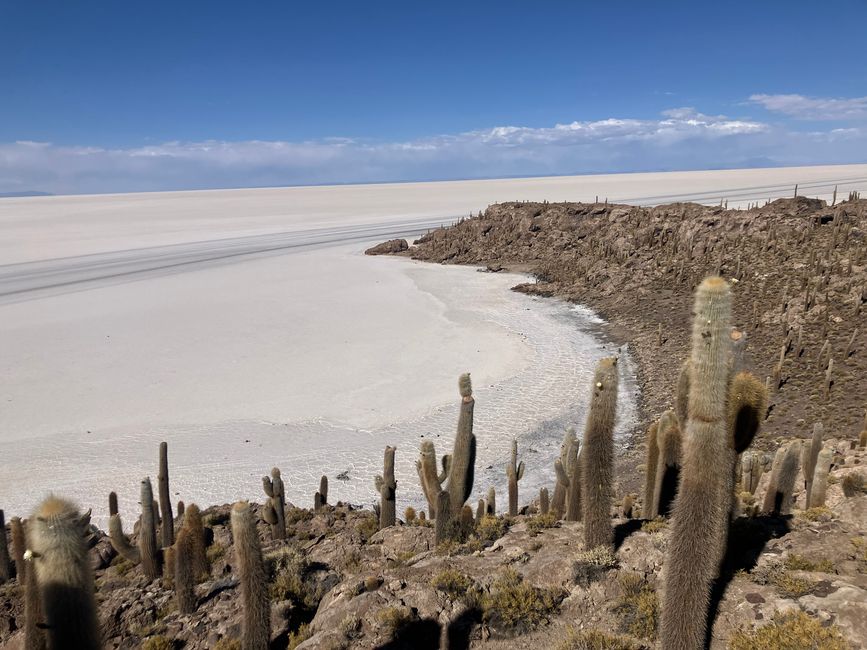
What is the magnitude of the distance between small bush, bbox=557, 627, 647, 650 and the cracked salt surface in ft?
22.4

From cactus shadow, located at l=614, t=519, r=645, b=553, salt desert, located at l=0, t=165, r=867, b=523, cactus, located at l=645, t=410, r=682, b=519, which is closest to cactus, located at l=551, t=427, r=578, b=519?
cactus, located at l=645, t=410, r=682, b=519

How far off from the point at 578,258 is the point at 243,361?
23647 mm

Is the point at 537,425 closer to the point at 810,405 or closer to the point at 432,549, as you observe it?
the point at 810,405

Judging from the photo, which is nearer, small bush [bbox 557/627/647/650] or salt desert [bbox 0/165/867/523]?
small bush [bbox 557/627/647/650]

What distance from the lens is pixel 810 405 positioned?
571 inches

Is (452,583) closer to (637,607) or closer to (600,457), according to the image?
(637,607)

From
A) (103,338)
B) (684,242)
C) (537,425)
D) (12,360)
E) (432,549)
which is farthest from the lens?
(684,242)

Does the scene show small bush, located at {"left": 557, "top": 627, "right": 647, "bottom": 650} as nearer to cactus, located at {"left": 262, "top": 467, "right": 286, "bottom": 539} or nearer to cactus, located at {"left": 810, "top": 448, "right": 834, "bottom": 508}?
cactus, located at {"left": 810, "top": 448, "right": 834, "bottom": 508}

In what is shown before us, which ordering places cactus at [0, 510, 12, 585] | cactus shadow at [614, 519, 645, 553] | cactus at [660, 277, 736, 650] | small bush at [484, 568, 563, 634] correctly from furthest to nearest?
cactus at [0, 510, 12, 585] → cactus shadow at [614, 519, 645, 553] → small bush at [484, 568, 563, 634] → cactus at [660, 277, 736, 650]

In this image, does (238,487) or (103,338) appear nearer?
(238,487)

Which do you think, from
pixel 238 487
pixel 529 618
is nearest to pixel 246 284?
pixel 238 487

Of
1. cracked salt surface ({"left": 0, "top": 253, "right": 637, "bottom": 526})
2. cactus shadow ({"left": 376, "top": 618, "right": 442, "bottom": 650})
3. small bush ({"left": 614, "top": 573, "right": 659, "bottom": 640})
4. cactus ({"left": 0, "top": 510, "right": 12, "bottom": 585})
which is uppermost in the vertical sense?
small bush ({"left": 614, "top": 573, "right": 659, "bottom": 640})

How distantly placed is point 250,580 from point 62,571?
2.56 metres

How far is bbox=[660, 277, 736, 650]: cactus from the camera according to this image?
15.6ft
